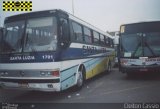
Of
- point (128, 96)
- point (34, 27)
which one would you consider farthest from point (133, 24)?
point (34, 27)

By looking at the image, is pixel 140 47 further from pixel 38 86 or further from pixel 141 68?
pixel 38 86

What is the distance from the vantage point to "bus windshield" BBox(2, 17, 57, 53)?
6.29m

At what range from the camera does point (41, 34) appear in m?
6.35

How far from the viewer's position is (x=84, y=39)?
865 cm

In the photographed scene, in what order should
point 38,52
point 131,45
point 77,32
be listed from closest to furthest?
point 38,52, point 77,32, point 131,45

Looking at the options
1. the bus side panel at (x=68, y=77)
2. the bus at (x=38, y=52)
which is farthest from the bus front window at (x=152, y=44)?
the bus at (x=38, y=52)

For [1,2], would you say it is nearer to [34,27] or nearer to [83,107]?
[34,27]

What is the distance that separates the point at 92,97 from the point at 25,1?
2945 millimetres

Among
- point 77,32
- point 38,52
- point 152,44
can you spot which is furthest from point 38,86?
point 152,44

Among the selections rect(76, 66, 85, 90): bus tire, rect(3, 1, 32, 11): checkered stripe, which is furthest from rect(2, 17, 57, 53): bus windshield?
rect(76, 66, 85, 90): bus tire

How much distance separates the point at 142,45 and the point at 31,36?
12.1 feet

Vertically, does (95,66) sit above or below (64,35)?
below

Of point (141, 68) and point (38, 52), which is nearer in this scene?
point (38, 52)

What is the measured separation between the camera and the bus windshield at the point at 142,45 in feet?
25.9
